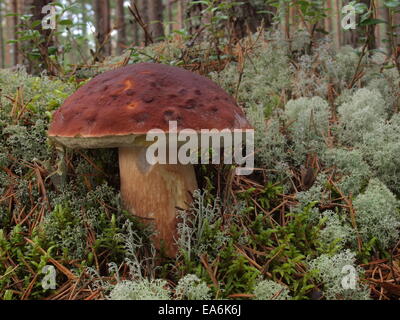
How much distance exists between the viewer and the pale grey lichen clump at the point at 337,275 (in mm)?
1502

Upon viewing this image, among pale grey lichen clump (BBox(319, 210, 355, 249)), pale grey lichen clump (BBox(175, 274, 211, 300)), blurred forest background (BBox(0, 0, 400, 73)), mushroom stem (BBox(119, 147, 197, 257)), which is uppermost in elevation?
blurred forest background (BBox(0, 0, 400, 73))

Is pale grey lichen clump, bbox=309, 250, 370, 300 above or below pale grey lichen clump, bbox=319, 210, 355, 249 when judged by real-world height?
below

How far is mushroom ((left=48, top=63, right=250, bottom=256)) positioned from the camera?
141cm

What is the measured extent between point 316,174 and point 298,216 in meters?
0.42

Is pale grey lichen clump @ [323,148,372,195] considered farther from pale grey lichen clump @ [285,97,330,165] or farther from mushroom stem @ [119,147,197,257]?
mushroom stem @ [119,147,197,257]

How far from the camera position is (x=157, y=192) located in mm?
1715

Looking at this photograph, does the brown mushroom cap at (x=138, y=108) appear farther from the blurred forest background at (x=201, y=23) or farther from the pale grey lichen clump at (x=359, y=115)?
the blurred forest background at (x=201, y=23)

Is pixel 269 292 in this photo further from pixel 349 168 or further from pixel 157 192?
pixel 349 168

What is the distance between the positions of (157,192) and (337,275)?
3.02ft

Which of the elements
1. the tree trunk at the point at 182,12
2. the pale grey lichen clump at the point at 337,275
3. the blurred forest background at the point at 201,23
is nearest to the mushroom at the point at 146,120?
the pale grey lichen clump at the point at 337,275

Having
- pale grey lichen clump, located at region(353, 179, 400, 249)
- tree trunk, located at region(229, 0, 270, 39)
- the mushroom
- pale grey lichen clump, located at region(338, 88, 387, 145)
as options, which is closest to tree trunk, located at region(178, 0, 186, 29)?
tree trunk, located at region(229, 0, 270, 39)

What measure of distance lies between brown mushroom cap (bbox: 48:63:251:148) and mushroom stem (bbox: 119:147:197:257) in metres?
0.22

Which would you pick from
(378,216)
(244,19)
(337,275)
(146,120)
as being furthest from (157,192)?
(244,19)
